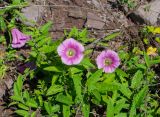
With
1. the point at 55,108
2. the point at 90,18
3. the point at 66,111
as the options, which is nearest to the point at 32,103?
the point at 55,108

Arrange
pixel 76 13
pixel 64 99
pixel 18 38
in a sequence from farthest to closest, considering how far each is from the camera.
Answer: pixel 76 13
pixel 18 38
pixel 64 99

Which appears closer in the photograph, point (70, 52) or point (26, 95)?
point (70, 52)

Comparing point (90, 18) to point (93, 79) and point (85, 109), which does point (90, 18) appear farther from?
point (85, 109)

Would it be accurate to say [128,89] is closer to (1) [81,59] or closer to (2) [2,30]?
(1) [81,59]

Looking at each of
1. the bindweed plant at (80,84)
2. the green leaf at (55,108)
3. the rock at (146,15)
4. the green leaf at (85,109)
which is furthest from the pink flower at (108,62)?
A: the rock at (146,15)

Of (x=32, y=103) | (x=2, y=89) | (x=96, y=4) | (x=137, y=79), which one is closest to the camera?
(x=32, y=103)

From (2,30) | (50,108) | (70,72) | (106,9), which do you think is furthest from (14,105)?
(106,9)

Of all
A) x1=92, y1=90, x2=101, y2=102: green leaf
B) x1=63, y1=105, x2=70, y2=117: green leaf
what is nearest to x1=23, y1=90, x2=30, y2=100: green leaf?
x1=63, y1=105, x2=70, y2=117: green leaf

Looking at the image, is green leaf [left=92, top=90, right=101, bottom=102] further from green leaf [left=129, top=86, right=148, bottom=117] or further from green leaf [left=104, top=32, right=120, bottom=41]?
green leaf [left=104, top=32, right=120, bottom=41]
